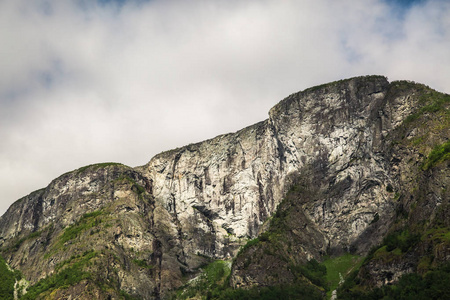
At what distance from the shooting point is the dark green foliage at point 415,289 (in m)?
120

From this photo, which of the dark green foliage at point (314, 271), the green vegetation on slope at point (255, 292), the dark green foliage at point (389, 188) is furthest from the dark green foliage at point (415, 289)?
the dark green foliage at point (389, 188)

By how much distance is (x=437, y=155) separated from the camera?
525 feet

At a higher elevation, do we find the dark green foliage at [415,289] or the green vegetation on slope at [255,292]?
the green vegetation on slope at [255,292]

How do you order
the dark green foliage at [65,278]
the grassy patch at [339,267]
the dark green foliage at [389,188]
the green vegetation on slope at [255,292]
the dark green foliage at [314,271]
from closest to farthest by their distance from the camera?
1. the green vegetation on slope at [255,292]
2. the grassy patch at [339,267]
3. the dark green foliage at [314,271]
4. the dark green foliage at [65,278]
5. the dark green foliage at [389,188]

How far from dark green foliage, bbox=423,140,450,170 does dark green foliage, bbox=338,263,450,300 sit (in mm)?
42994

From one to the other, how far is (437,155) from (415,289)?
53.5 m

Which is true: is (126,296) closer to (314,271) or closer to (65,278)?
(65,278)

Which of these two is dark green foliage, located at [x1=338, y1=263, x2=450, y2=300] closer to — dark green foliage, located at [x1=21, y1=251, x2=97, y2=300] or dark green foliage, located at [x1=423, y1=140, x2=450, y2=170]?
dark green foliage, located at [x1=423, y1=140, x2=450, y2=170]

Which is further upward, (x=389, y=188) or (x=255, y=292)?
(x=389, y=188)

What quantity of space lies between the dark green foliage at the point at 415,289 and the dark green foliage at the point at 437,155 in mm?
42994

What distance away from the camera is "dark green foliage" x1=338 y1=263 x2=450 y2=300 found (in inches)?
4710

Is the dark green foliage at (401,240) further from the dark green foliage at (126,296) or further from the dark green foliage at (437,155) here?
the dark green foliage at (126,296)

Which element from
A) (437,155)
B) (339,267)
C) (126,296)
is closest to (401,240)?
(339,267)

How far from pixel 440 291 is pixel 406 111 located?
95.2 metres
